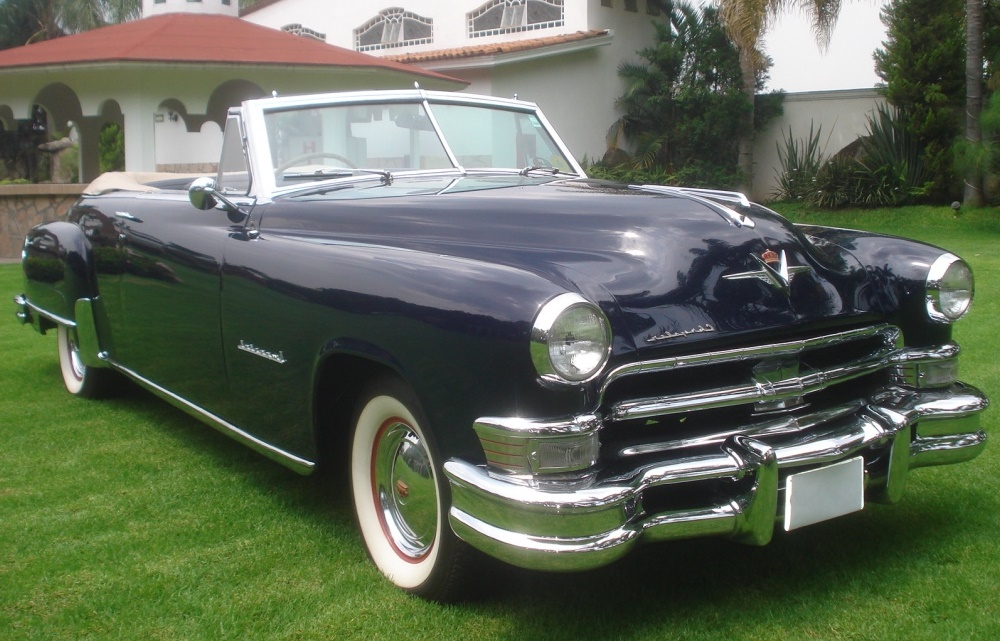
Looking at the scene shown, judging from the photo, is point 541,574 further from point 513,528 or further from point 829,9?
point 829,9

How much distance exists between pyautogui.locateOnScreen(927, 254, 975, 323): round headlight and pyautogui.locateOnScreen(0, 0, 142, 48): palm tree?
107ft

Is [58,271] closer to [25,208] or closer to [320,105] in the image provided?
[320,105]

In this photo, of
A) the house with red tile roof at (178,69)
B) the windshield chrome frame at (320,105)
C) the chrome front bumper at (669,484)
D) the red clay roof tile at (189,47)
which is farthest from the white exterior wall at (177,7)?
the chrome front bumper at (669,484)

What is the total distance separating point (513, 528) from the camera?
235 cm

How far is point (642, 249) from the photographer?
9.27 feet

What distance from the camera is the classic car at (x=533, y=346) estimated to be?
2400 mm

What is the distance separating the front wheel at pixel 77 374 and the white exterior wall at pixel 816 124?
50.7ft

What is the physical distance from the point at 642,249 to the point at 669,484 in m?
0.71

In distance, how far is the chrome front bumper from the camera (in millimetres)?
→ 2332

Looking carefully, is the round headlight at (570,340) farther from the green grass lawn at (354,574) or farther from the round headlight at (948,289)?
the round headlight at (948,289)

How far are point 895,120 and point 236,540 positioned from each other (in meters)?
16.0

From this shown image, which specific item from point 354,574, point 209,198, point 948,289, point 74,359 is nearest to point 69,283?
point 74,359

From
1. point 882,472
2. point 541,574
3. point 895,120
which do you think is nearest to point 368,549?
point 541,574

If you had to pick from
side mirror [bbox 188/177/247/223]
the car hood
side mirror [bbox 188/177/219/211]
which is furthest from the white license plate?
side mirror [bbox 188/177/219/211]
